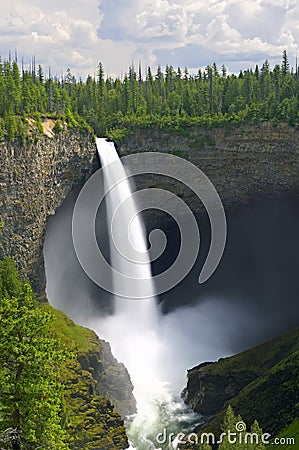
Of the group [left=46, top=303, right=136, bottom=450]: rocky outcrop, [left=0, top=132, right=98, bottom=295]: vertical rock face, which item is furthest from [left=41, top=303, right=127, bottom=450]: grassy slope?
[left=0, top=132, right=98, bottom=295]: vertical rock face

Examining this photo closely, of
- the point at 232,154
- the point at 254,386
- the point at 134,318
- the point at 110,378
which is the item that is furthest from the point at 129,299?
the point at 254,386

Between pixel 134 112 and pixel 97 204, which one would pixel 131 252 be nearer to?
pixel 97 204

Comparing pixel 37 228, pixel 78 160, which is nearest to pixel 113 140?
pixel 78 160

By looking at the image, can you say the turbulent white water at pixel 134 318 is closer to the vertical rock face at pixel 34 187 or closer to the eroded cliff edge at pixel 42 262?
the eroded cliff edge at pixel 42 262

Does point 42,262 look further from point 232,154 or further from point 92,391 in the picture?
point 232,154

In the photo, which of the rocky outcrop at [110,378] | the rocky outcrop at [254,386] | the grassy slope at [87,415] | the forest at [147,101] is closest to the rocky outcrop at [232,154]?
the forest at [147,101]

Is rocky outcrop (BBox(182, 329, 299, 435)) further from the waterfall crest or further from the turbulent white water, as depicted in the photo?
the waterfall crest
